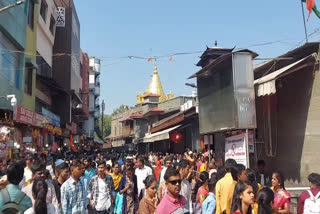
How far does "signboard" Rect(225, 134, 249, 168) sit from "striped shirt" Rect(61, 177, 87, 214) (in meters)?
4.12

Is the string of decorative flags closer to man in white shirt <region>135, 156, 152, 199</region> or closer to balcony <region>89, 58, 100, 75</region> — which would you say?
man in white shirt <region>135, 156, 152, 199</region>

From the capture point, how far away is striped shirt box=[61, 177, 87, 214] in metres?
6.09

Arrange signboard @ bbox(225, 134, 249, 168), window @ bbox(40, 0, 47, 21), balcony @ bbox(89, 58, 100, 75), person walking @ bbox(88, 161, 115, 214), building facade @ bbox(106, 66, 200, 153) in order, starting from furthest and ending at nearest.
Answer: balcony @ bbox(89, 58, 100, 75)
window @ bbox(40, 0, 47, 21)
building facade @ bbox(106, 66, 200, 153)
signboard @ bbox(225, 134, 249, 168)
person walking @ bbox(88, 161, 115, 214)

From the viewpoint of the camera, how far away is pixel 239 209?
381 cm

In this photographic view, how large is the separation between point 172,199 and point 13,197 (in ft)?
5.98

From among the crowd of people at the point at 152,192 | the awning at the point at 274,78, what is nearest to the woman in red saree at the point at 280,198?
the crowd of people at the point at 152,192

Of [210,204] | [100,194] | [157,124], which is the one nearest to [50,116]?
[157,124]

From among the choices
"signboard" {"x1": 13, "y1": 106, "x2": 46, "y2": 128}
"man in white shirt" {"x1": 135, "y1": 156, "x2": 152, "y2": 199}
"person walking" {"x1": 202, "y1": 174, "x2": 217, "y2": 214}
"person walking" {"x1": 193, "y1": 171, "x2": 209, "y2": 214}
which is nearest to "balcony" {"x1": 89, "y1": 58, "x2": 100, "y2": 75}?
"signboard" {"x1": 13, "y1": 106, "x2": 46, "y2": 128}

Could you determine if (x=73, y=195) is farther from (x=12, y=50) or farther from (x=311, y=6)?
(x=12, y=50)

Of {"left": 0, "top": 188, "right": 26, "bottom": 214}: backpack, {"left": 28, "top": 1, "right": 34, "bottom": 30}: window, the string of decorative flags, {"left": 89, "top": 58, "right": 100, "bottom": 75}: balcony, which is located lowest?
{"left": 0, "top": 188, "right": 26, "bottom": 214}: backpack

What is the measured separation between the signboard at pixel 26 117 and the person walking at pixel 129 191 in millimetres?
7836

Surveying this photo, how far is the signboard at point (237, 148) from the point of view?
8562mm

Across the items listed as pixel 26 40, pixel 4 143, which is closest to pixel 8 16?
pixel 26 40

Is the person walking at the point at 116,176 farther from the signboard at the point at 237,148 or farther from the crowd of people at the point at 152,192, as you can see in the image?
the signboard at the point at 237,148
